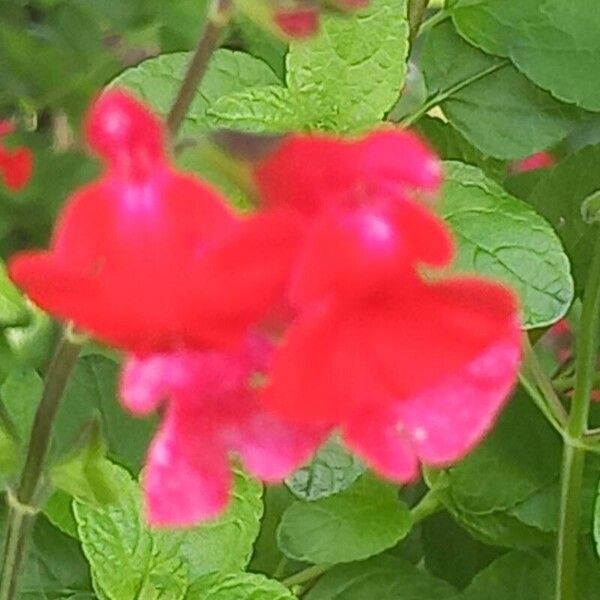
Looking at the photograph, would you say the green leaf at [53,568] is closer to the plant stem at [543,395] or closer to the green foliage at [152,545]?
the green foliage at [152,545]

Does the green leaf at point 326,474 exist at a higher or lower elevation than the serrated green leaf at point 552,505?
higher

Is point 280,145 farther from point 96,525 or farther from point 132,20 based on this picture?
point 132,20

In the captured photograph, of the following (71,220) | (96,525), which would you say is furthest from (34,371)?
(71,220)

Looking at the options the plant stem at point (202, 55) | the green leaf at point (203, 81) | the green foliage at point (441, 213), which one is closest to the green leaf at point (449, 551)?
the green foliage at point (441, 213)

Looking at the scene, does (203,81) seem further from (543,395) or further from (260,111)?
(543,395)

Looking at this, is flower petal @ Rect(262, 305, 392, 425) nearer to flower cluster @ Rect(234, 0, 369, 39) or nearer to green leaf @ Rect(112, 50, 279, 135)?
flower cluster @ Rect(234, 0, 369, 39)

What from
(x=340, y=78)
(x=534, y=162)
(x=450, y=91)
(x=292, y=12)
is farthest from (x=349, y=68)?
(x=534, y=162)

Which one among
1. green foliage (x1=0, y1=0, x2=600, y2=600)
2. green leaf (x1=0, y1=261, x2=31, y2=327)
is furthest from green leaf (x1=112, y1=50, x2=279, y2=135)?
green leaf (x1=0, y1=261, x2=31, y2=327)
